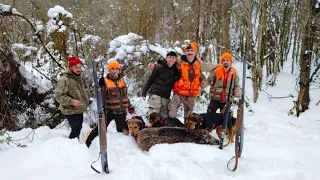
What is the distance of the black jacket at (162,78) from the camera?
5258 mm

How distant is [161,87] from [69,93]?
5.60 ft

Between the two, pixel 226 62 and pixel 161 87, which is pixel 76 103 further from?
pixel 226 62

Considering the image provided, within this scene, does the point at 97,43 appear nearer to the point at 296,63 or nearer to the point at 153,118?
the point at 153,118

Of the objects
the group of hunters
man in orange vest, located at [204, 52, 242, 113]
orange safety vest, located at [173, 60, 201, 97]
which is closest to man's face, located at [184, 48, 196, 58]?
the group of hunters

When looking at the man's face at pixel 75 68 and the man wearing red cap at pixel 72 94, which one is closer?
the man wearing red cap at pixel 72 94

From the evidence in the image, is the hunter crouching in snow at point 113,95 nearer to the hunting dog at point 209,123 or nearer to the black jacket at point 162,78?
the black jacket at point 162,78

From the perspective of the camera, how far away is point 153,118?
5090mm

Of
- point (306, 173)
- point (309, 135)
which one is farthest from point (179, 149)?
point (309, 135)

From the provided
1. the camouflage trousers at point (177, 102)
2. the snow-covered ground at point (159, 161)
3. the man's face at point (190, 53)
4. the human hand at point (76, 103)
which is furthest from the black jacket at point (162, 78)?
the human hand at point (76, 103)

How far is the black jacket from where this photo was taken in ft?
17.3

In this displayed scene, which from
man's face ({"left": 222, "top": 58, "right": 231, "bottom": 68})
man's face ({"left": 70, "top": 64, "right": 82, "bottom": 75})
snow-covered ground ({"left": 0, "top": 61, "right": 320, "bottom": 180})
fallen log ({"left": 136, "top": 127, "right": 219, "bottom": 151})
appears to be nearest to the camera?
snow-covered ground ({"left": 0, "top": 61, "right": 320, "bottom": 180})

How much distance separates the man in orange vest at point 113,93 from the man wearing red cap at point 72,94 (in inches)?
15.7

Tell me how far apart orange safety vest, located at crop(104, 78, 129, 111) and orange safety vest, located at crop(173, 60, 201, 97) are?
3.54 ft

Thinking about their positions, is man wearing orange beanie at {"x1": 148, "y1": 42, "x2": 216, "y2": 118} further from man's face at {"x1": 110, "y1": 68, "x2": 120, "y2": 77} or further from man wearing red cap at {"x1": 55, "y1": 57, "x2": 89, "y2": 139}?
man wearing red cap at {"x1": 55, "y1": 57, "x2": 89, "y2": 139}
